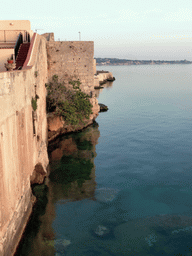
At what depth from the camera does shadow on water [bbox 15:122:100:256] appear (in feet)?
33.6

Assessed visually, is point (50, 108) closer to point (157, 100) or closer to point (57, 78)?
point (57, 78)

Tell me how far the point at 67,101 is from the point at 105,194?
9738 millimetres

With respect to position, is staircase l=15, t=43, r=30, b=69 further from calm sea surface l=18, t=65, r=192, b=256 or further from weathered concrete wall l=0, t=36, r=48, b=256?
calm sea surface l=18, t=65, r=192, b=256

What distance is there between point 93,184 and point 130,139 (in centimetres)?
909

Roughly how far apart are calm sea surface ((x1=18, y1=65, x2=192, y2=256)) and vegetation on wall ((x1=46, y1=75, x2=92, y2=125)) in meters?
2.02

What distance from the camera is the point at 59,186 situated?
14836 mm

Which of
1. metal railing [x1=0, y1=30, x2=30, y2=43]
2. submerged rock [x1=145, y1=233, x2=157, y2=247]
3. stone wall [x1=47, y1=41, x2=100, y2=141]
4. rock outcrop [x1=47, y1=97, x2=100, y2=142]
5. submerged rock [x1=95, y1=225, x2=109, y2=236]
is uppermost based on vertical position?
metal railing [x1=0, y1=30, x2=30, y2=43]

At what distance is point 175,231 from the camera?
36.0 feet

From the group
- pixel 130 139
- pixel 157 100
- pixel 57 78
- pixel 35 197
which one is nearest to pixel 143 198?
pixel 35 197

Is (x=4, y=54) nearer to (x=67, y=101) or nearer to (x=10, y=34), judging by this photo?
(x=10, y=34)

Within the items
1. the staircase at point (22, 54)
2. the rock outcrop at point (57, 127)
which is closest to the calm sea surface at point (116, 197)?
the rock outcrop at point (57, 127)

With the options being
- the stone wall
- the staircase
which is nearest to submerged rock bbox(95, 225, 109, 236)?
the staircase

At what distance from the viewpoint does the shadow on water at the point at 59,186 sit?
33.6 feet

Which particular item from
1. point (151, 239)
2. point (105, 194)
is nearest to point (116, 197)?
point (105, 194)
